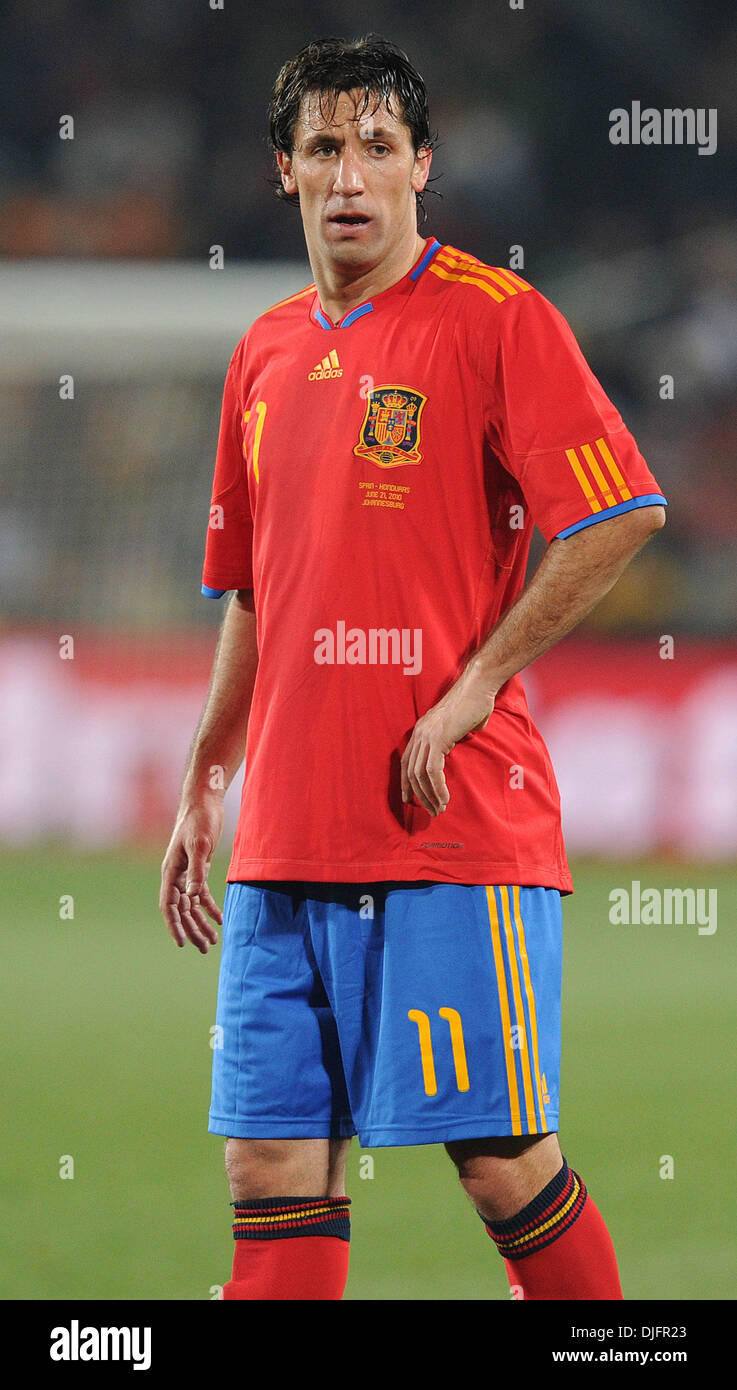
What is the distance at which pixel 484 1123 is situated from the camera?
213cm

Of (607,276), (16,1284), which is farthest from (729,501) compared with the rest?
(16,1284)

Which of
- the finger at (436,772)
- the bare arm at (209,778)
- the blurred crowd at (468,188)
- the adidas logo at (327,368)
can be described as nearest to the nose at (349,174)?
the adidas logo at (327,368)

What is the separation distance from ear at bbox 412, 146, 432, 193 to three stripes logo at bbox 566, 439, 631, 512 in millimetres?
528

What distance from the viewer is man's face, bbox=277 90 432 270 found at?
2305 mm

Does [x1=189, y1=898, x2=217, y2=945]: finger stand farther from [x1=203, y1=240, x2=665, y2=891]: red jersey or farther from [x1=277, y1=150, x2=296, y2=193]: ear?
[x1=277, y1=150, x2=296, y2=193]: ear

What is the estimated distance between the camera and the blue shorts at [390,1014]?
2.14 metres

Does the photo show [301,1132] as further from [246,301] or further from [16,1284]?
[246,301]

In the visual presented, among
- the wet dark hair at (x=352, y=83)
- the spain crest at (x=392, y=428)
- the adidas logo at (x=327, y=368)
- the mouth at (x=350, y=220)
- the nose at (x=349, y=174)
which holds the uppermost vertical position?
the wet dark hair at (x=352, y=83)

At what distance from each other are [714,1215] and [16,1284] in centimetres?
150

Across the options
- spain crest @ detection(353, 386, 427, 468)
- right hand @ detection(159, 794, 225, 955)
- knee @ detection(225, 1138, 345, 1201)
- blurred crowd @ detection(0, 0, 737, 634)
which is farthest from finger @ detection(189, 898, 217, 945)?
blurred crowd @ detection(0, 0, 737, 634)

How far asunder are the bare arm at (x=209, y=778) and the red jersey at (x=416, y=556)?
0.26 metres

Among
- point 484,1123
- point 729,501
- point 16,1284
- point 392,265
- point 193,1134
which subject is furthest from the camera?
point 729,501

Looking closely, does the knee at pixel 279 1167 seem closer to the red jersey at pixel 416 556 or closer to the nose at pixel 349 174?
the red jersey at pixel 416 556

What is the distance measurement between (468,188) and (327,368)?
35.3ft
